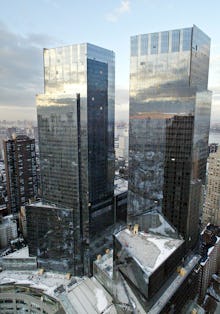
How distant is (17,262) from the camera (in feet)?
204

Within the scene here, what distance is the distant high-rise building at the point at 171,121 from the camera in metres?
44.3

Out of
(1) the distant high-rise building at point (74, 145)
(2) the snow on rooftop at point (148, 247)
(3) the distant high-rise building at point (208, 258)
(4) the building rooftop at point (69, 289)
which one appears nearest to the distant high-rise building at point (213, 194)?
(3) the distant high-rise building at point (208, 258)

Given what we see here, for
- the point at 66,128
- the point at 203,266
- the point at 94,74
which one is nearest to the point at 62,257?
the point at 66,128

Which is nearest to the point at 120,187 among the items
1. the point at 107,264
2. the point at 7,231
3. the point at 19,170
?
the point at 107,264

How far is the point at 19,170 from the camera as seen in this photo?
9125 centimetres

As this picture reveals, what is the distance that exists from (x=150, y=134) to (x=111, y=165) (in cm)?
2144

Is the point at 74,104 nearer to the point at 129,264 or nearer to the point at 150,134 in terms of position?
the point at 150,134

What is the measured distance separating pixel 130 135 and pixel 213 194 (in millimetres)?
58048

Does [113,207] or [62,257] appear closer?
[62,257]

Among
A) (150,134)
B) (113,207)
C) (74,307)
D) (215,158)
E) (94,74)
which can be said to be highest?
(94,74)

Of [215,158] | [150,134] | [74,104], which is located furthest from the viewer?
[215,158]

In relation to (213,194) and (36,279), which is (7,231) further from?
(213,194)

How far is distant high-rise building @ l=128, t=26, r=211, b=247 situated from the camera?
44281 mm

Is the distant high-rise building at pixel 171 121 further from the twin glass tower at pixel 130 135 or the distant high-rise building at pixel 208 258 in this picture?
the distant high-rise building at pixel 208 258
